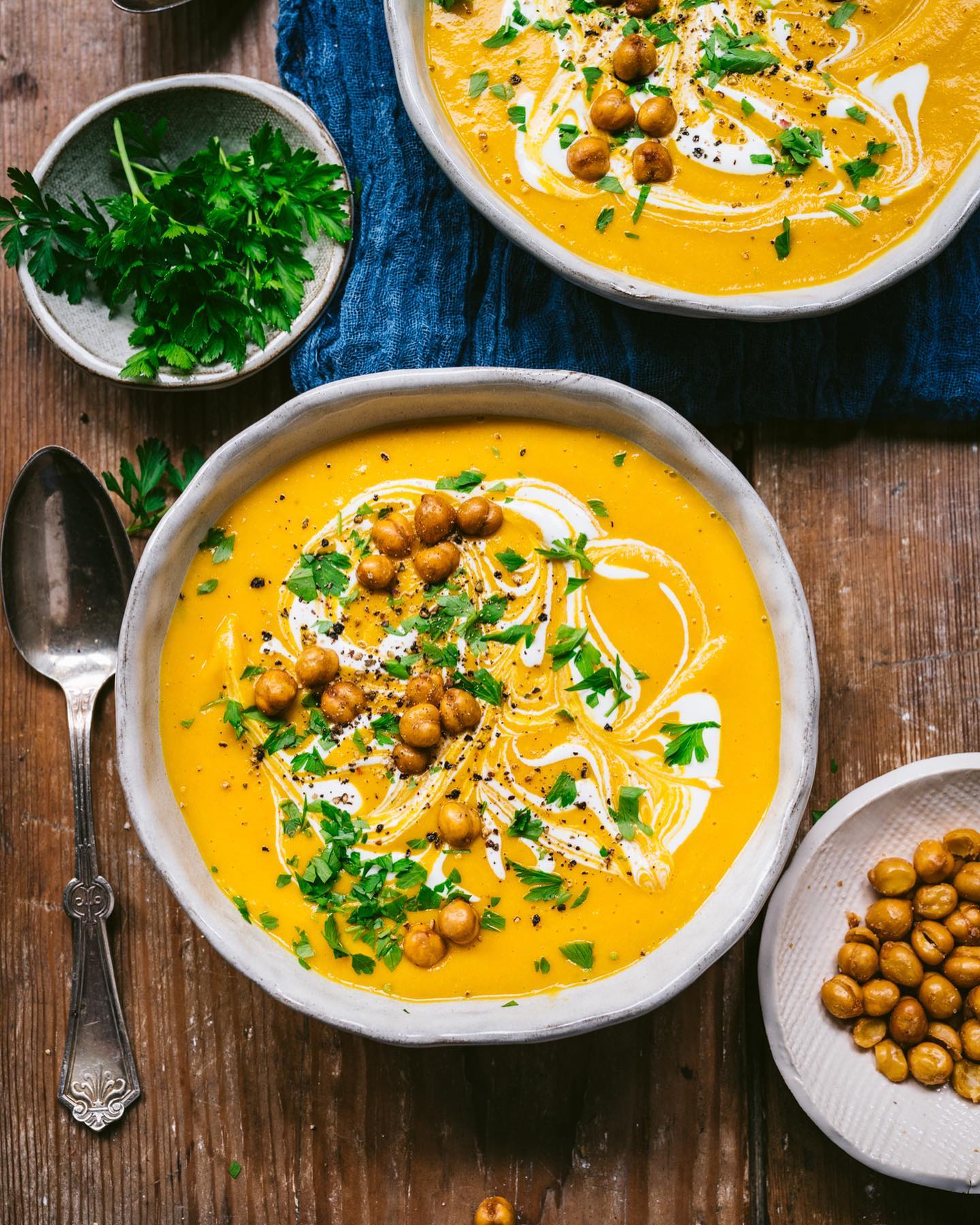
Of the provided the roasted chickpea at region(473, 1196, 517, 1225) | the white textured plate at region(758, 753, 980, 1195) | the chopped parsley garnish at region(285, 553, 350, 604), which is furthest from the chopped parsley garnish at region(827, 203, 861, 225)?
the roasted chickpea at region(473, 1196, 517, 1225)

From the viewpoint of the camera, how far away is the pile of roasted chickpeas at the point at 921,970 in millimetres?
2230

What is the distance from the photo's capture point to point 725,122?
7.36 feet

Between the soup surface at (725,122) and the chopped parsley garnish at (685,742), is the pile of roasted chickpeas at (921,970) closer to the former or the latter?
the chopped parsley garnish at (685,742)

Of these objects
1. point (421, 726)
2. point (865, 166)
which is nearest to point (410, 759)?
point (421, 726)

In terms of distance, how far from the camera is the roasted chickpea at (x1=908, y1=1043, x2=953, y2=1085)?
2.21m

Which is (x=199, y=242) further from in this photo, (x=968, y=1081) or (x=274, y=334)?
(x=968, y=1081)

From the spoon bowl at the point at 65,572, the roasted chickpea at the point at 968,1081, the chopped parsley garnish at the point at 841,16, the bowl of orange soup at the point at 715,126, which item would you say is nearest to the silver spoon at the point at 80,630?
the spoon bowl at the point at 65,572

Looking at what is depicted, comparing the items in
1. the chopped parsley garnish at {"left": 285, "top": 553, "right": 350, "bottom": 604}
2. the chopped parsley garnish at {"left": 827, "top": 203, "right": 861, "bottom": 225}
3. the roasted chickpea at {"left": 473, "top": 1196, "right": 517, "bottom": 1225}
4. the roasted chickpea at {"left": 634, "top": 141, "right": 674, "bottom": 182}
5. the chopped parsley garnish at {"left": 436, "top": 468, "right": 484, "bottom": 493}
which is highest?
the roasted chickpea at {"left": 634, "top": 141, "right": 674, "bottom": 182}

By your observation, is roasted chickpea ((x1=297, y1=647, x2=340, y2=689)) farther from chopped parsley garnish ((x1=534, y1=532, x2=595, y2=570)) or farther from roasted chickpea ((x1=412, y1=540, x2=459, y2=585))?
chopped parsley garnish ((x1=534, y1=532, x2=595, y2=570))

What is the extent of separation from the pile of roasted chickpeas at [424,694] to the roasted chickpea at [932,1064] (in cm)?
106

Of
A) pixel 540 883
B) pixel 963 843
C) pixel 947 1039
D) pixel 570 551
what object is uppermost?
pixel 570 551

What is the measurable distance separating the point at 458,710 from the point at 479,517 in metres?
0.41

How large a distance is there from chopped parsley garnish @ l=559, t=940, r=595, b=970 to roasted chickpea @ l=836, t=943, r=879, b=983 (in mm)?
621

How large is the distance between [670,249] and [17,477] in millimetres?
1694
